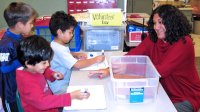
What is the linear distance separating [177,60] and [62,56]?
2.47 ft

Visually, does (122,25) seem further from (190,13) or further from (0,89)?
(190,13)

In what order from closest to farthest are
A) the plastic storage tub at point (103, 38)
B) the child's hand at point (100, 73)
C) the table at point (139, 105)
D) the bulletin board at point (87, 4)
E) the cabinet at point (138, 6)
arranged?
the table at point (139, 105)
the child's hand at point (100, 73)
the plastic storage tub at point (103, 38)
the bulletin board at point (87, 4)
the cabinet at point (138, 6)

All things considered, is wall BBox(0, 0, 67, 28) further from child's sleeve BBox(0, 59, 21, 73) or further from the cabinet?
the cabinet

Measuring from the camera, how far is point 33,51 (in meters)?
1.29

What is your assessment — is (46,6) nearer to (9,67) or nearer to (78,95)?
(9,67)

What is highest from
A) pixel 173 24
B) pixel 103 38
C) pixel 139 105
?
pixel 173 24

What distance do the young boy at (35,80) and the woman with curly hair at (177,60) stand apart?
413 millimetres

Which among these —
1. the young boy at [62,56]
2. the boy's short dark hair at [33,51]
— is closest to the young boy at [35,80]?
the boy's short dark hair at [33,51]

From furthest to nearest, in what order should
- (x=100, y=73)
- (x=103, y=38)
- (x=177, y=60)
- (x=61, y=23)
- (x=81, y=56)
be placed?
1. (x=103, y=38)
2. (x=81, y=56)
3. (x=61, y=23)
4. (x=100, y=73)
5. (x=177, y=60)

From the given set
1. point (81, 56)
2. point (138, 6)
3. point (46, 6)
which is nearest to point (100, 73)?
point (81, 56)

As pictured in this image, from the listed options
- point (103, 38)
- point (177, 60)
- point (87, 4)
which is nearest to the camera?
point (177, 60)

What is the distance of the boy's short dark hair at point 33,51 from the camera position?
1.30 m

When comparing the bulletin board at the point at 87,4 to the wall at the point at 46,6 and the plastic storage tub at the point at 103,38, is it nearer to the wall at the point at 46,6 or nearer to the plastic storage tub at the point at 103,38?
the wall at the point at 46,6

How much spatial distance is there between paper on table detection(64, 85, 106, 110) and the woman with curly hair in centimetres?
20
